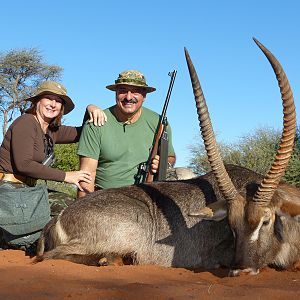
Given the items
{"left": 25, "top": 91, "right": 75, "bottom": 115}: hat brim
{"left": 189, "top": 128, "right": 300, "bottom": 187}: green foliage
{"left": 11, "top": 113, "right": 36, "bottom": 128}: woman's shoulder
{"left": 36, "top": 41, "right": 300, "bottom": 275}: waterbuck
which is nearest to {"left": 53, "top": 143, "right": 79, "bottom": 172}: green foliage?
{"left": 189, "top": 128, "right": 300, "bottom": 187}: green foliage

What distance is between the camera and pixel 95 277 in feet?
15.6

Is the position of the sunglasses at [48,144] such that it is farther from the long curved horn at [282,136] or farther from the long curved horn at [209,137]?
the long curved horn at [282,136]

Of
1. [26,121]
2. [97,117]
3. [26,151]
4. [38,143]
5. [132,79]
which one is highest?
[132,79]

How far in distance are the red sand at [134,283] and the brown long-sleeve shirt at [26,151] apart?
1.49 m

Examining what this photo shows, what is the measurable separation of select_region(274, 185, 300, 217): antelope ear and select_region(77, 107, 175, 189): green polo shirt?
7.86ft

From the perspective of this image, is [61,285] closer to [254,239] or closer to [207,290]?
[207,290]

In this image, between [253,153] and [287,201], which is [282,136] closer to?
[287,201]

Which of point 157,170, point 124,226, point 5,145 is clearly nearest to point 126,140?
point 157,170

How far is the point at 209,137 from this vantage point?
17.8 feet

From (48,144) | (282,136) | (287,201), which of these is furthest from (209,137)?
(48,144)

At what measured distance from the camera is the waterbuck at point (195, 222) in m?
5.19

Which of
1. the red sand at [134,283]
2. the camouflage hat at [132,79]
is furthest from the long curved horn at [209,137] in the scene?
the camouflage hat at [132,79]

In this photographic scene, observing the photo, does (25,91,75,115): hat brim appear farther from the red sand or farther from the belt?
the red sand

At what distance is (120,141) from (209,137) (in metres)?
2.46
